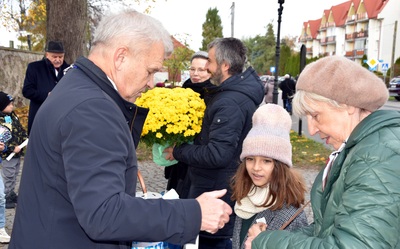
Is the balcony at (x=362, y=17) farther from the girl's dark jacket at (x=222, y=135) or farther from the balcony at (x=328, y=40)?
the girl's dark jacket at (x=222, y=135)

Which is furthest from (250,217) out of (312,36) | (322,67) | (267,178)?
(312,36)

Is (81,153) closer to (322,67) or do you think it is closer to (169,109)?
(322,67)

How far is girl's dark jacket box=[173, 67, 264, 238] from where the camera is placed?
3.13m

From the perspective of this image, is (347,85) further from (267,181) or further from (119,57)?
(267,181)

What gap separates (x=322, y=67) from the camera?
1709mm

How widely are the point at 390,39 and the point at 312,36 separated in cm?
3381

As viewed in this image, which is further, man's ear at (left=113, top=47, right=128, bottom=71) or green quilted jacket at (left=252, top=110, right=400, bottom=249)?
man's ear at (left=113, top=47, right=128, bottom=71)

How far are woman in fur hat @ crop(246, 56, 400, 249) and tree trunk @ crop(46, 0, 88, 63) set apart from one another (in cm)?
787

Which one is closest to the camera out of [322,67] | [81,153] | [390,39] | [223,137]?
[81,153]

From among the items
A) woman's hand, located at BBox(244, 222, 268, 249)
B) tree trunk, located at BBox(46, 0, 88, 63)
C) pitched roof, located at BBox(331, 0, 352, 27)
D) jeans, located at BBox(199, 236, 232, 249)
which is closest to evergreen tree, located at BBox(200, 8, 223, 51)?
pitched roof, located at BBox(331, 0, 352, 27)

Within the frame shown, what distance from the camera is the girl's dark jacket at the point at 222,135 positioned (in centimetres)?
313

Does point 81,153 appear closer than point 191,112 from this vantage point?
Yes

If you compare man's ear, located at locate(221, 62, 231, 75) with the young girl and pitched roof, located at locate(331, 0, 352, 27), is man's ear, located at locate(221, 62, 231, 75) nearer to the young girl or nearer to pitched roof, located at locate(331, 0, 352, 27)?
the young girl

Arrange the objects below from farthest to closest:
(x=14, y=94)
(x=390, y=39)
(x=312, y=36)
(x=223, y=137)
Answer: (x=312, y=36) → (x=390, y=39) → (x=14, y=94) → (x=223, y=137)
